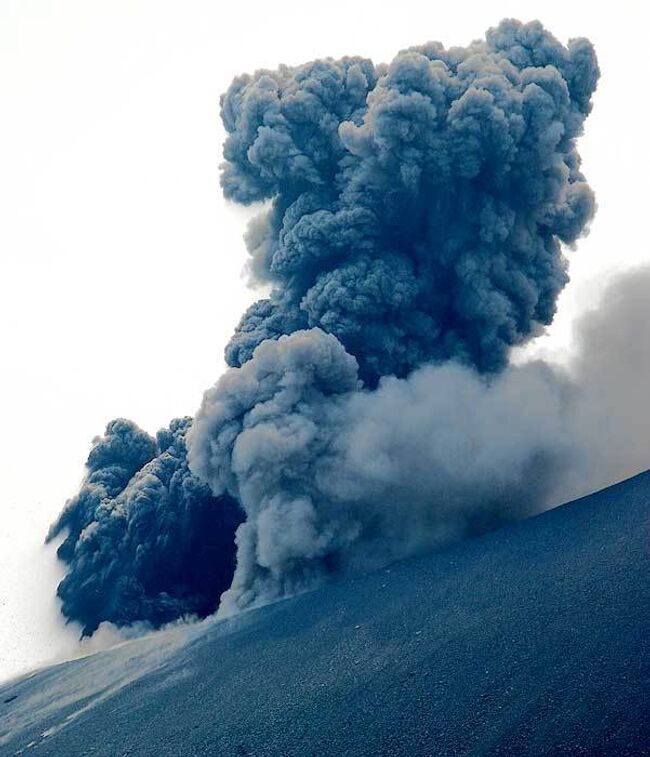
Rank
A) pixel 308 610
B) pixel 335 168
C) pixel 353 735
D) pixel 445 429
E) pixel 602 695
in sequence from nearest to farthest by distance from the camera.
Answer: pixel 602 695
pixel 353 735
pixel 308 610
pixel 445 429
pixel 335 168

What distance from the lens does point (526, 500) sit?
32125 mm

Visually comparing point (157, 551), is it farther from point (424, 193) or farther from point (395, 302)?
point (424, 193)

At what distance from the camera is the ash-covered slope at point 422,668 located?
15234 millimetres

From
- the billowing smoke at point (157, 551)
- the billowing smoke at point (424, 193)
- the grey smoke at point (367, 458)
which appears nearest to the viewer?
the grey smoke at point (367, 458)

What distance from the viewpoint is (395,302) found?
3497 centimetres

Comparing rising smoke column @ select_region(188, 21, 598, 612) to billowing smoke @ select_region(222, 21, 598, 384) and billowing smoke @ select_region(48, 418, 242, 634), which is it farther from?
billowing smoke @ select_region(48, 418, 242, 634)

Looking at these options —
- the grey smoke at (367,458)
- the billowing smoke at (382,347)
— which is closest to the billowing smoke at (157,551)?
the billowing smoke at (382,347)

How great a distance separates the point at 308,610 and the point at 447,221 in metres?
19.0

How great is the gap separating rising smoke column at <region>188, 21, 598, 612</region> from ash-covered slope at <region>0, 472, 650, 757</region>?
2.95 m

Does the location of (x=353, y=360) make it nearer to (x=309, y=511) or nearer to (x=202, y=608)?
(x=309, y=511)

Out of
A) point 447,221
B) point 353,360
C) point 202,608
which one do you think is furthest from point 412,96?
point 202,608

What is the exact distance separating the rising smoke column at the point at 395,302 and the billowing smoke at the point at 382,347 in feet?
0.32

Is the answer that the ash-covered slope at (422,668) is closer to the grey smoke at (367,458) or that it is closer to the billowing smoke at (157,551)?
the grey smoke at (367,458)

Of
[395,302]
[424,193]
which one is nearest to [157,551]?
[395,302]
